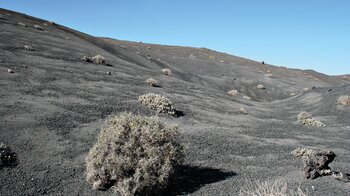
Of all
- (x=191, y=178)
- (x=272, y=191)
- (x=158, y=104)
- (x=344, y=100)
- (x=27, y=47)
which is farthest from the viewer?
(x=27, y=47)

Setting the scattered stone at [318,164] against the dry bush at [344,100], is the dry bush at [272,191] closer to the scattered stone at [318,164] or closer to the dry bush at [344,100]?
the scattered stone at [318,164]

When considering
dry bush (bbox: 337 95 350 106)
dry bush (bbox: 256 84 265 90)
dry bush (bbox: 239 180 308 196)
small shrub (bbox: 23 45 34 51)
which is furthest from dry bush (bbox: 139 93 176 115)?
dry bush (bbox: 256 84 265 90)

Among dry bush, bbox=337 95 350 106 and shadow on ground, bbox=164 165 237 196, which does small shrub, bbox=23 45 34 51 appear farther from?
dry bush, bbox=337 95 350 106

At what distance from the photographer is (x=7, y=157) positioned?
422 inches

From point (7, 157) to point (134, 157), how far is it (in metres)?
3.97

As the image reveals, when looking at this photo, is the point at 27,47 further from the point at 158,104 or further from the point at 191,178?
the point at 191,178

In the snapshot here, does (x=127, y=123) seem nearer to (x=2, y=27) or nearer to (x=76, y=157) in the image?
(x=76, y=157)

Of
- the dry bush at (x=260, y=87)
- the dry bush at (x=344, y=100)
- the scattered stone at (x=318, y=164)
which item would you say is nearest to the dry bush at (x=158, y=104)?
the scattered stone at (x=318, y=164)

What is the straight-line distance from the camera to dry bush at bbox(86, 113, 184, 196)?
922 cm

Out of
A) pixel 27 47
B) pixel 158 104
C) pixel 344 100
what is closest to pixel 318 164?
pixel 158 104

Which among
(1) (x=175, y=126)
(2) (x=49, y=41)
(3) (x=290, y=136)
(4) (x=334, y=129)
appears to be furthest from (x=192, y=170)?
(2) (x=49, y=41)

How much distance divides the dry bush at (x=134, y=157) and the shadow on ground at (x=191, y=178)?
534 mm

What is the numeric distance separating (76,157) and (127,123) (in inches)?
99.8

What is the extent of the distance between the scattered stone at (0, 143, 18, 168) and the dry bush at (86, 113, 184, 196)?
7.95 ft
